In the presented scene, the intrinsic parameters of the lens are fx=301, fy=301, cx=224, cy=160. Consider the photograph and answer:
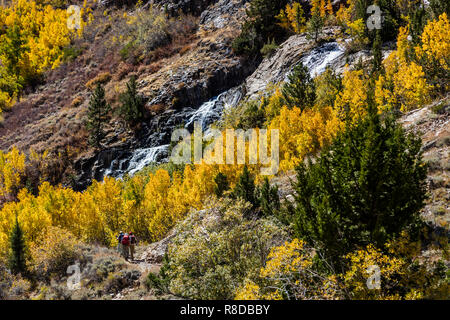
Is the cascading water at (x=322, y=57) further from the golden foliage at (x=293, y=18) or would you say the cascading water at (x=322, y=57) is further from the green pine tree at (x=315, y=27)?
the golden foliage at (x=293, y=18)

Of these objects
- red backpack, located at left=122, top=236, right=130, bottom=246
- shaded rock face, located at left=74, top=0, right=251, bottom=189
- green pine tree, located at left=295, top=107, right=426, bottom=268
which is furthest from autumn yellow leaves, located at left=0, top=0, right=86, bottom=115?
green pine tree, located at left=295, top=107, right=426, bottom=268

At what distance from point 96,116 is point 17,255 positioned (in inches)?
1296

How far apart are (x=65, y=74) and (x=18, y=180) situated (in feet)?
103

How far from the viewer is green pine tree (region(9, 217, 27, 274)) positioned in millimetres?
15188

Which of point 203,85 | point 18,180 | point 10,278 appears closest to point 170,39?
point 203,85

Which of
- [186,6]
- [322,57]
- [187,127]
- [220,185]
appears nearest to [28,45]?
[186,6]

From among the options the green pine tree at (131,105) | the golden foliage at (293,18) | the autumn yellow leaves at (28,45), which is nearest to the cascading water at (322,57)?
the golden foliage at (293,18)

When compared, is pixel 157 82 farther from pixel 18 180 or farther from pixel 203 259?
pixel 203 259

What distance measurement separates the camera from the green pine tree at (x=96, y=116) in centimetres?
4409

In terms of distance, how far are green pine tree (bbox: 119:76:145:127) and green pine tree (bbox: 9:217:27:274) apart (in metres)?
32.0

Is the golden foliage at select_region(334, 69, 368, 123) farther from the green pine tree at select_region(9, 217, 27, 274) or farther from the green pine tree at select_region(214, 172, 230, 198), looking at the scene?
the green pine tree at select_region(9, 217, 27, 274)

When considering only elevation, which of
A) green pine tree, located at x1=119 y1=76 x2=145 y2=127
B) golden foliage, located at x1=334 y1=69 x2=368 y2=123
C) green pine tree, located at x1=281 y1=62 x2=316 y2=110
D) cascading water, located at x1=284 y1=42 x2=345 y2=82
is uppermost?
cascading water, located at x1=284 y1=42 x2=345 y2=82

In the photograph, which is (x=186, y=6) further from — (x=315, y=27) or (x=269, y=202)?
(x=269, y=202)

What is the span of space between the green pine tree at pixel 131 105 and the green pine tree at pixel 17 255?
105ft
